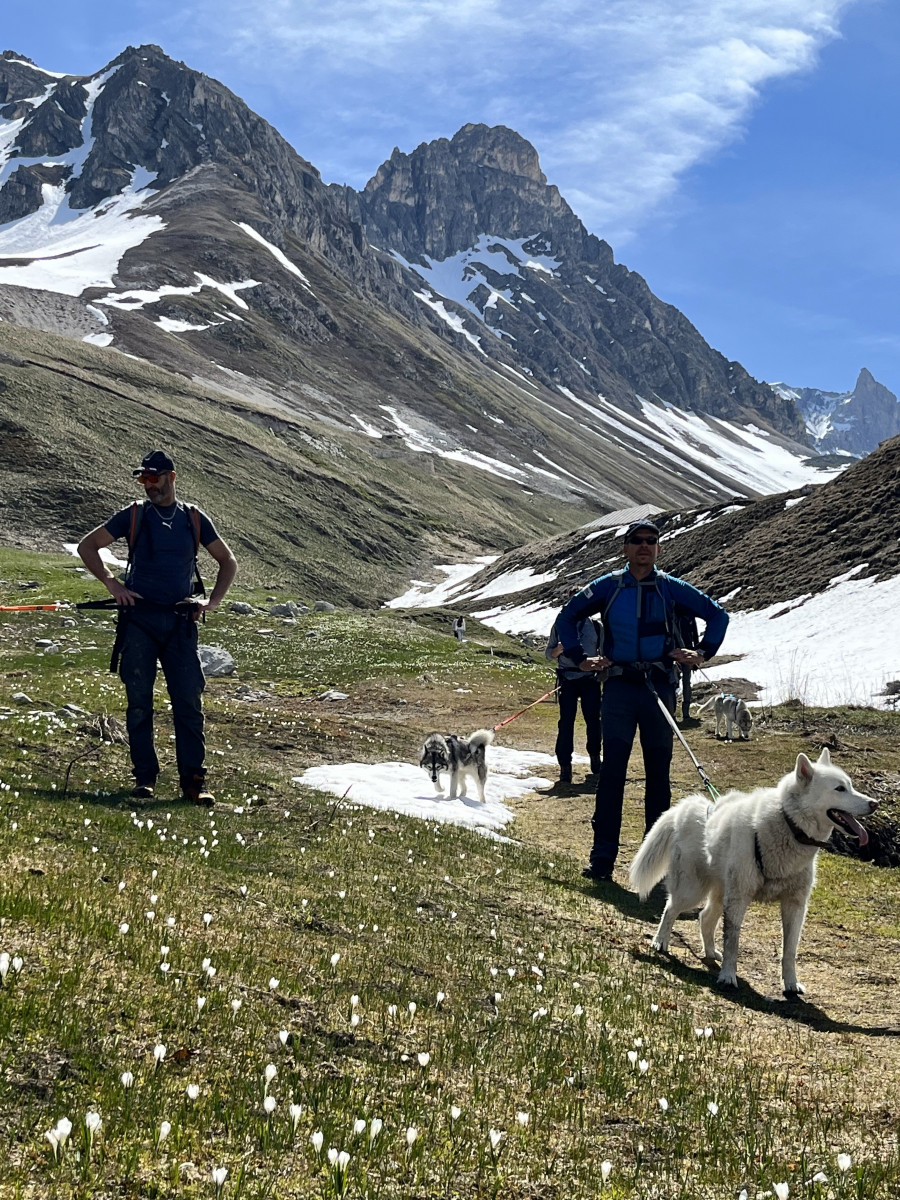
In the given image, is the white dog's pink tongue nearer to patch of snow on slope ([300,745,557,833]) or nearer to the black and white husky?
patch of snow on slope ([300,745,557,833])

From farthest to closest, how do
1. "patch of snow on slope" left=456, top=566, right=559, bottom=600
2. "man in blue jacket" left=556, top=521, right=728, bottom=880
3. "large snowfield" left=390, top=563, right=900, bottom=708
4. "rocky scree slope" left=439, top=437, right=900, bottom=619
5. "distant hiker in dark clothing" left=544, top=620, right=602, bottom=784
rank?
"patch of snow on slope" left=456, top=566, right=559, bottom=600 < "rocky scree slope" left=439, top=437, right=900, bottom=619 < "large snowfield" left=390, top=563, right=900, bottom=708 < "distant hiker in dark clothing" left=544, top=620, right=602, bottom=784 < "man in blue jacket" left=556, top=521, right=728, bottom=880

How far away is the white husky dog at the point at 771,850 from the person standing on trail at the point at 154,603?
6653mm

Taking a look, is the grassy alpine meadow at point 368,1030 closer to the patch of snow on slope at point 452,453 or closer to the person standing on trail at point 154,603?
the person standing on trail at point 154,603

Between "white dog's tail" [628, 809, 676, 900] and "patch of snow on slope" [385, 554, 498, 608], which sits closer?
"white dog's tail" [628, 809, 676, 900]

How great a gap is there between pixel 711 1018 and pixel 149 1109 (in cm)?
498

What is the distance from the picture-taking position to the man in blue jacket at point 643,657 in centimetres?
1118

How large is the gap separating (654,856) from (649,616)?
322cm

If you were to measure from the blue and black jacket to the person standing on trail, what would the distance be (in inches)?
204

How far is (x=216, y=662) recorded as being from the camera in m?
32.6

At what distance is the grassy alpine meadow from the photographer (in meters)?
3.94

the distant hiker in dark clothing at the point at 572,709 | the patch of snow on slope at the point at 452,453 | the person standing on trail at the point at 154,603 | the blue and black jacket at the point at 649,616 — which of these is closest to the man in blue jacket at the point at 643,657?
the blue and black jacket at the point at 649,616

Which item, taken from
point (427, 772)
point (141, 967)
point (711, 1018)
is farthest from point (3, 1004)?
point (427, 772)

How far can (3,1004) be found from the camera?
178 inches

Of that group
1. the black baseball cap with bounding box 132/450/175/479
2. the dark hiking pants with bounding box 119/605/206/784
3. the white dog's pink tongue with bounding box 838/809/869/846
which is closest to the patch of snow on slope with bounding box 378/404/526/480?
the black baseball cap with bounding box 132/450/175/479
